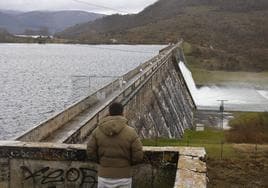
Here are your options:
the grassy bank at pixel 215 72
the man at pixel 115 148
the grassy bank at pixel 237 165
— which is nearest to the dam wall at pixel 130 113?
the grassy bank at pixel 237 165

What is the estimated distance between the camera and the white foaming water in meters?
68.1

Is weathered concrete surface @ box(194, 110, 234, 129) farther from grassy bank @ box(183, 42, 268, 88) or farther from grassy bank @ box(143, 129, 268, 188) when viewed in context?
grassy bank @ box(183, 42, 268, 88)

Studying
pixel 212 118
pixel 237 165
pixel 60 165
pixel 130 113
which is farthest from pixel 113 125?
pixel 212 118

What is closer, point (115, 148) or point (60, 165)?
point (115, 148)

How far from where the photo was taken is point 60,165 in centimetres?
986

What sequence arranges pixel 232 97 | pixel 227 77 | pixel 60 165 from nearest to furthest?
pixel 60 165 < pixel 232 97 < pixel 227 77

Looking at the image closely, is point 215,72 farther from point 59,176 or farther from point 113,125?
point 113,125

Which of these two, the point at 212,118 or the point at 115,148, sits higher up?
the point at 115,148

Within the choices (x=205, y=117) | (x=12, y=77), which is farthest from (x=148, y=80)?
(x=12, y=77)

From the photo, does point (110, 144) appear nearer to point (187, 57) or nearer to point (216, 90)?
point (216, 90)

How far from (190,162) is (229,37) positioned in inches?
7367

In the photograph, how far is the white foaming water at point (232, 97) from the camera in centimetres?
6806

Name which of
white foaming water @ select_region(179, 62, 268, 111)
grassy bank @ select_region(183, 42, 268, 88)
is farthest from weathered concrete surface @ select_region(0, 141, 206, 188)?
grassy bank @ select_region(183, 42, 268, 88)

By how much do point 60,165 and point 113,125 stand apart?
8.38 feet
